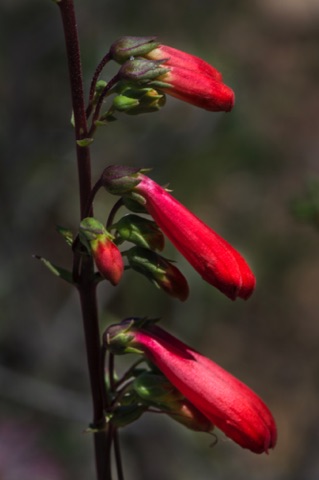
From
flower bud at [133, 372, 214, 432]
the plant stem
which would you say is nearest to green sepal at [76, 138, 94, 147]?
the plant stem

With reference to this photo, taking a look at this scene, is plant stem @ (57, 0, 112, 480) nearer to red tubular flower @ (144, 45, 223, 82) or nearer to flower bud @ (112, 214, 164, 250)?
flower bud @ (112, 214, 164, 250)

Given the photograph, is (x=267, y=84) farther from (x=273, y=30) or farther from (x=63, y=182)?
(x=63, y=182)

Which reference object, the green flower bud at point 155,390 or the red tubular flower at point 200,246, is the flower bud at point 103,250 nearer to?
the red tubular flower at point 200,246

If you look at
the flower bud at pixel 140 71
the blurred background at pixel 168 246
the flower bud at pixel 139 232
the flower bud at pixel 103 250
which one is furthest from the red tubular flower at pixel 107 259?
the blurred background at pixel 168 246

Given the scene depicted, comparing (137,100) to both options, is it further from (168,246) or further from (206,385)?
(168,246)

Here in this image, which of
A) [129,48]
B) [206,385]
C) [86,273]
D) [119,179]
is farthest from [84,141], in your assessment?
[206,385]

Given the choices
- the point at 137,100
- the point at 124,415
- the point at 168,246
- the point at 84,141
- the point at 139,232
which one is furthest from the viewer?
the point at 168,246
